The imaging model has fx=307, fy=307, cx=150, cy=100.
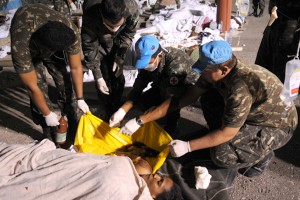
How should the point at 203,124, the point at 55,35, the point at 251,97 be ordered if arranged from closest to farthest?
the point at 251,97 < the point at 55,35 < the point at 203,124

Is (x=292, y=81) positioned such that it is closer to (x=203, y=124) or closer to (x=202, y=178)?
(x=202, y=178)

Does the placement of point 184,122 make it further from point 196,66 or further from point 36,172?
point 36,172

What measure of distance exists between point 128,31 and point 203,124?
1.42m

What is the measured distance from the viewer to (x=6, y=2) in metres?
8.48

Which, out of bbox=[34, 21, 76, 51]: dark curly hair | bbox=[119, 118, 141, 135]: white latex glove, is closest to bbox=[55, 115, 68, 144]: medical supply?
bbox=[119, 118, 141, 135]: white latex glove

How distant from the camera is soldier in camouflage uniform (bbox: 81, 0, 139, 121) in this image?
2.88m

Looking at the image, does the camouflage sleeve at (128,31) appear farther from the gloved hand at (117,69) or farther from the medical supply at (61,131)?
the medical supply at (61,131)

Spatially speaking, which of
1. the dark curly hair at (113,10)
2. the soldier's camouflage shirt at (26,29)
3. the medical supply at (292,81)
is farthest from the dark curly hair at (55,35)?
the medical supply at (292,81)

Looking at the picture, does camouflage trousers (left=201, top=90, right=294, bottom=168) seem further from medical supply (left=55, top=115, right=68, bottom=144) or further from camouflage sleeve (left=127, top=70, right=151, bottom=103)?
medical supply (left=55, top=115, right=68, bottom=144)

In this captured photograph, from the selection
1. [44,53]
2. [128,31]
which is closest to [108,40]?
[128,31]

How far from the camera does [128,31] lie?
11.0 ft

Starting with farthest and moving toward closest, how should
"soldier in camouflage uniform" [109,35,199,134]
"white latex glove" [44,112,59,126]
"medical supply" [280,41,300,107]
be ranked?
"white latex glove" [44,112,59,126] < "soldier in camouflage uniform" [109,35,199,134] < "medical supply" [280,41,300,107]

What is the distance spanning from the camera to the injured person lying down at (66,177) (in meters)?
1.95

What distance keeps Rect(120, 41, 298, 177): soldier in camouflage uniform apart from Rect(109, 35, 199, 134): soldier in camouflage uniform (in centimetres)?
14
